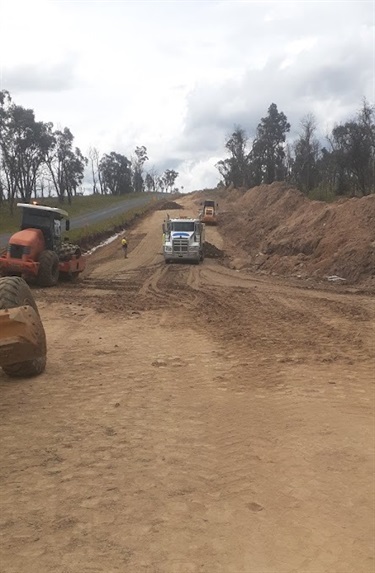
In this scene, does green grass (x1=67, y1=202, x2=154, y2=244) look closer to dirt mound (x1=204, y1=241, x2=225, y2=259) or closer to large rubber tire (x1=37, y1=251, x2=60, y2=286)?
dirt mound (x1=204, y1=241, x2=225, y2=259)

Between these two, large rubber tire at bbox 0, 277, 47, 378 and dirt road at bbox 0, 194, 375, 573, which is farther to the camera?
large rubber tire at bbox 0, 277, 47, 378

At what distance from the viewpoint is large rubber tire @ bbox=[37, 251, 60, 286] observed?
56.0ft

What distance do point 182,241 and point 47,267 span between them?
1006cm

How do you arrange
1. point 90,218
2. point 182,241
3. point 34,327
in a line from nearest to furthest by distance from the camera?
point 34,327 < point 182,241 < point 90,218

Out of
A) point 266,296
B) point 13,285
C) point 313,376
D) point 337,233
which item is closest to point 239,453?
point 313,376

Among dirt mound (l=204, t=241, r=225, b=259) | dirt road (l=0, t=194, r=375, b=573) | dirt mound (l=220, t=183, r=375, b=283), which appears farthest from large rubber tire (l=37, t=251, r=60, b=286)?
dirt mound (l=204, t=241, r=225, b=259)

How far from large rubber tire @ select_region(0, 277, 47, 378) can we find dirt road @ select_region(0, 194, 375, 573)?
0.63ft

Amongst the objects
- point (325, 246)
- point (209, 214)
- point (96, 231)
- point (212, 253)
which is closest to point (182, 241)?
point (212, 253)

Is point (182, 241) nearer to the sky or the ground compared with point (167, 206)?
Answer: nearer to the ground

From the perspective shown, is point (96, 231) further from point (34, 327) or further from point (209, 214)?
point (34, 327)

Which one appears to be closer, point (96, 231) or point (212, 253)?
point (212, 253)

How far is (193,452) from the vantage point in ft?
17.9

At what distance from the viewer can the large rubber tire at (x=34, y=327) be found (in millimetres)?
7773

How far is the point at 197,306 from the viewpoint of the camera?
1466cm
